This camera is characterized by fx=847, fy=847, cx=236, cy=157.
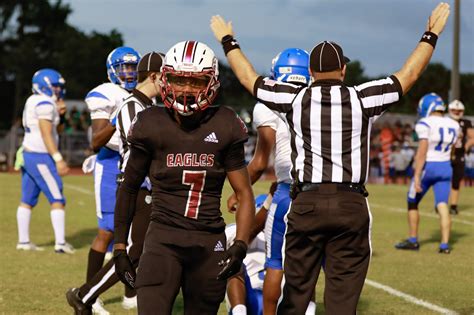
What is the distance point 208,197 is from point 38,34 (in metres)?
59.0

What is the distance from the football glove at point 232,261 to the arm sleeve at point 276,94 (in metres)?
0.97

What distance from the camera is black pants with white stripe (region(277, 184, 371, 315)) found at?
4.74 meters

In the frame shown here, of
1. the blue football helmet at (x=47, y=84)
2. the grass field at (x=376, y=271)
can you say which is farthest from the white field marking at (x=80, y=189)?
the blue football helmet at (x=47, y=84)

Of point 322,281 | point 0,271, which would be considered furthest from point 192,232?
point 0,271

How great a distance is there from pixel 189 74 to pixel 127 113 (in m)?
1.67

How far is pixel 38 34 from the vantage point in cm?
6100

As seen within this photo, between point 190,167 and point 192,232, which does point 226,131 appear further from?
point 192,232

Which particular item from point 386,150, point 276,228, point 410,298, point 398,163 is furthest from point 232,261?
point 398,163

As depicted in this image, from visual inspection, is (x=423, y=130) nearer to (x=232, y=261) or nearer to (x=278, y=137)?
(x=278, y=137)

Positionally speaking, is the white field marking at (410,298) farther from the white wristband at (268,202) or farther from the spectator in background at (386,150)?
the spectator in background at (386,150)

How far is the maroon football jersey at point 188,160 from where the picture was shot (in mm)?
4352

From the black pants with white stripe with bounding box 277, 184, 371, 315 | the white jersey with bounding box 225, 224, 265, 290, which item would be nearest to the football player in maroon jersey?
the black pants with white stripe with bounding box 277, 184, 371, 315

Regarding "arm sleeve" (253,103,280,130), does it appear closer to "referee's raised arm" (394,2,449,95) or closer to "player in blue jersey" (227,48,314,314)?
"player in blue jersey" (227,48,314,314)

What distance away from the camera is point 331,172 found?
4793 mm
